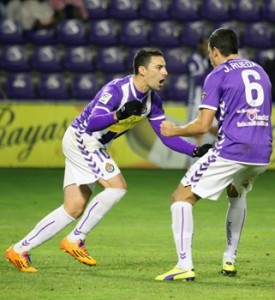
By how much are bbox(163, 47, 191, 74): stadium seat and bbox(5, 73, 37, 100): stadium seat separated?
2.35 metres

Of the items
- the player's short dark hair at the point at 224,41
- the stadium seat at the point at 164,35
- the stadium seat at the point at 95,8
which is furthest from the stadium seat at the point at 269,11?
the player's short dark hair at the point at 224,41

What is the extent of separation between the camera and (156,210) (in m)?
11.9

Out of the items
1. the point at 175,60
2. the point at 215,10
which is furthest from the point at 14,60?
the point at 215,10

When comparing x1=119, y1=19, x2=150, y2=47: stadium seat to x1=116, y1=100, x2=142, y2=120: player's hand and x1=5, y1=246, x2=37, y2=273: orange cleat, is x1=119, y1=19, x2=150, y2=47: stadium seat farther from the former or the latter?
x1=116, y1=100, x2=142, y2=120: player's hand

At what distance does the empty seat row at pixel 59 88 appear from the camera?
57.5 feet

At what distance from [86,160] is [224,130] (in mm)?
1224

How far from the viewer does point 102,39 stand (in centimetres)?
1830

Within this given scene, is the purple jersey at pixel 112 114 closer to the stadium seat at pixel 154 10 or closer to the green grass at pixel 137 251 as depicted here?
the green grass at pixel 137 251

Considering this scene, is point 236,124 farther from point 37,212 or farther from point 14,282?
point 37,212

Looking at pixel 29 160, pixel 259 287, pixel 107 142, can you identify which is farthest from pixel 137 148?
pixel 259 287

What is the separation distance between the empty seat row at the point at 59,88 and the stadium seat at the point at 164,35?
866 millimetres

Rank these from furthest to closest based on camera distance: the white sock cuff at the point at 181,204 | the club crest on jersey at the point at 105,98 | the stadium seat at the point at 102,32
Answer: the stadium seat at the point at 102,32, the club crest on jersey at the point at 105,98, the white sock cuff at the point at 181,204

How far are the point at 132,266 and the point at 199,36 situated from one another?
1056cm

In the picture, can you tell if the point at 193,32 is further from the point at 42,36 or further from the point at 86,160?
the point at 86,160
